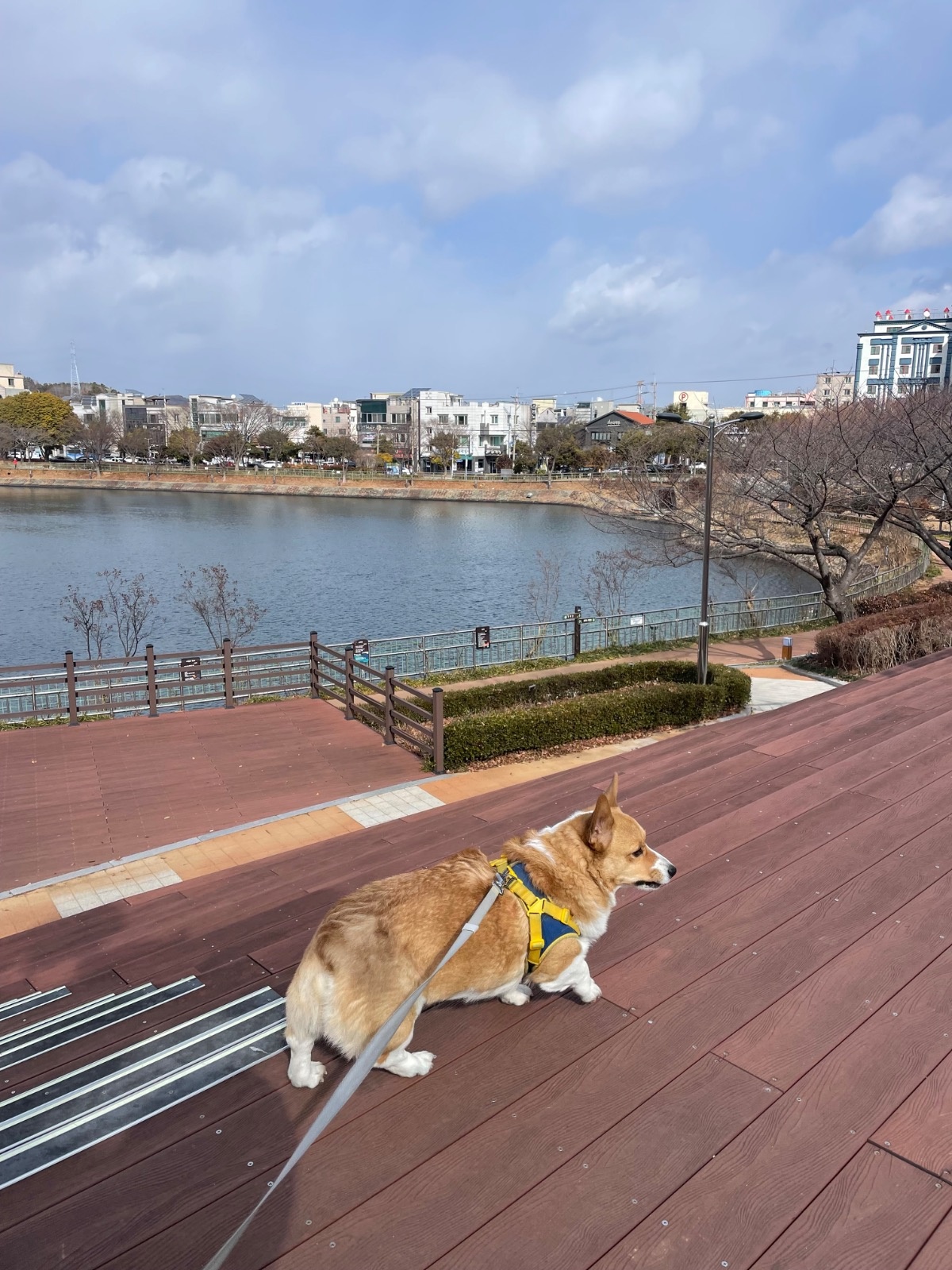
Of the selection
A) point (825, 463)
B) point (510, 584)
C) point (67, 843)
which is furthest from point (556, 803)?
point (510, 584)

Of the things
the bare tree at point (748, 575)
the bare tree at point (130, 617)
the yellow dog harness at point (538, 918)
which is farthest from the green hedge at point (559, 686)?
the bare tree at point (130, 617)

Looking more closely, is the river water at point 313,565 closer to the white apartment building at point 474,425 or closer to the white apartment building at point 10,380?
the white apartment building at point 474,425

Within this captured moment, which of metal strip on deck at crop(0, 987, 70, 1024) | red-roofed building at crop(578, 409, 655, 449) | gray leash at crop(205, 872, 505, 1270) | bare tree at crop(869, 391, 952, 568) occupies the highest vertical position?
red-roofed building at crop(578, 409, 655, 449)

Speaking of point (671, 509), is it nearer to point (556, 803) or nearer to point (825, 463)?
point (825, 463)

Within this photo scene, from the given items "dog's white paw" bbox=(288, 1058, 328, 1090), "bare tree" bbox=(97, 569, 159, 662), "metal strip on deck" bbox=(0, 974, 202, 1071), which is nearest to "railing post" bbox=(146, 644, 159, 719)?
"bare tree" bbox=(97, 569, 159, 662)

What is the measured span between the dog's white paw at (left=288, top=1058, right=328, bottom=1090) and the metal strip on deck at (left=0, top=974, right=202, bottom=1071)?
3.56 feet

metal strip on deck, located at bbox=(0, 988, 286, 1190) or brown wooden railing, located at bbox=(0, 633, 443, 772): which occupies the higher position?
metal strip on deck, located at bbox=(0, 988, 286, 1190)

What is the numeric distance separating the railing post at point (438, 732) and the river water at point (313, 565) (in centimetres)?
1432

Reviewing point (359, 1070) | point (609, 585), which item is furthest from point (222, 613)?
point (359, 1070)

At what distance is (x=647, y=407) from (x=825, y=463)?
4070 inches

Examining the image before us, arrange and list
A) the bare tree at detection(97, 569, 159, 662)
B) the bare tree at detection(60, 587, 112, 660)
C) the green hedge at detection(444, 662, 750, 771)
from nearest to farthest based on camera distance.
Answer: the green hedge at detection(444, 662, 750, 771), the bare tree at detection(60, 587, 112, 660), the bare tree at detection(97, 569, 159, 662)

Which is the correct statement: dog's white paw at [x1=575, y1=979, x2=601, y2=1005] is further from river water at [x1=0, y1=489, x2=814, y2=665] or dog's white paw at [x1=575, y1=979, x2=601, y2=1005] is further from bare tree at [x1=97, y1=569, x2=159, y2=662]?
river water at [x1=0, y1=489, x2=814, y2=665]

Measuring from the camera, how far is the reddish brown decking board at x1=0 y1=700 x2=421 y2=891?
8.66 metres

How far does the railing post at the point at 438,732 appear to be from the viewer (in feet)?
34.9
